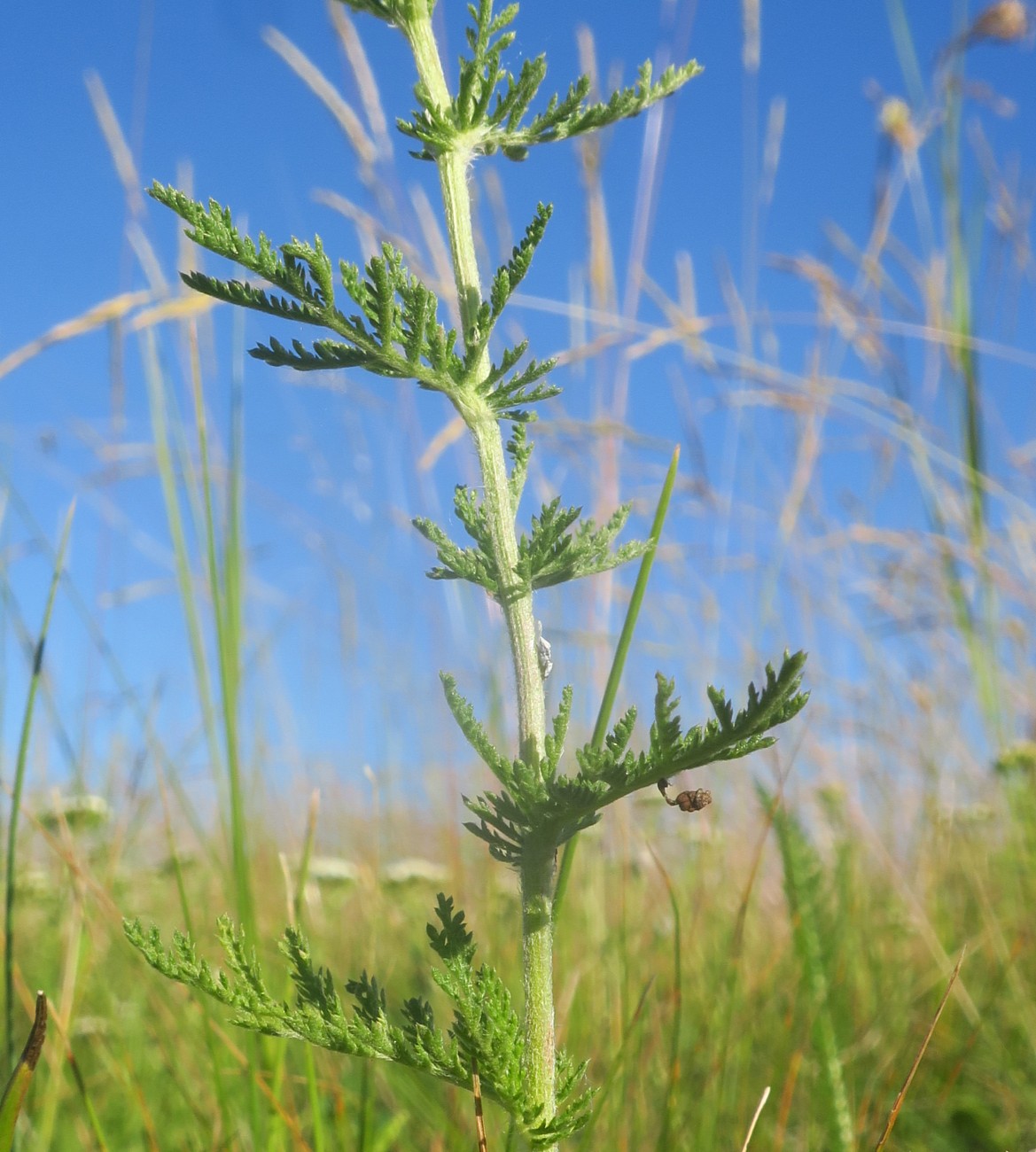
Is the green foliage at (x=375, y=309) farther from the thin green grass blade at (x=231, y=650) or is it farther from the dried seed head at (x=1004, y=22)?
the dried seed head at (x=1004, y=22)

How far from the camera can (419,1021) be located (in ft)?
2.86

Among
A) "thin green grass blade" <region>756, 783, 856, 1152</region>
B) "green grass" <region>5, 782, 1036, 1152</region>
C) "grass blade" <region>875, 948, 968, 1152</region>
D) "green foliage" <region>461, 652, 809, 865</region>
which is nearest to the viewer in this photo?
"green foliage" <region>461, 652, 809, 865</region>

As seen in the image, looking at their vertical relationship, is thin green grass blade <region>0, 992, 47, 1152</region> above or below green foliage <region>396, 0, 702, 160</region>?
below

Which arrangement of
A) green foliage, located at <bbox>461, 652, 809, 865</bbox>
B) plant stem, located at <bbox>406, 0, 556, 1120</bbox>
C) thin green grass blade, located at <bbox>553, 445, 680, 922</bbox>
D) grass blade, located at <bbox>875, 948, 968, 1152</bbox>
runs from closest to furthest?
1. green foliage, located at <bbox>461, 652, 809, 865</bbox>
2. plant stem, located at <bbox>406, 0, 556, 1120</bbox>
3. grass blade, located at <bbox>875, 948, 968, 1152</bbox>
4. thin green grass blade, located at <bbox>553, 445, 680, 922</bbox>

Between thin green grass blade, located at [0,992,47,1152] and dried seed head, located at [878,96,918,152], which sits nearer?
thin green grass blade, located at [0,992,47,1152]

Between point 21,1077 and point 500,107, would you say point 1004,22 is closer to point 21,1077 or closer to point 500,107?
point 500,107

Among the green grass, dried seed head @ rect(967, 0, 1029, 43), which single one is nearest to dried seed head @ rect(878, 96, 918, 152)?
dried seed head @ rect(967, 0, 1029, 43)

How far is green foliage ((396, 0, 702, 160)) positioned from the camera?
90cm

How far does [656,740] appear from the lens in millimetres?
790

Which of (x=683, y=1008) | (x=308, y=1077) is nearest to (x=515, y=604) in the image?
(x=308, y=1077)

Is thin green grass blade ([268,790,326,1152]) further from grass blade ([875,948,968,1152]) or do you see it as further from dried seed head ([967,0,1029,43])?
dried seed head ([967,0,1029,43])

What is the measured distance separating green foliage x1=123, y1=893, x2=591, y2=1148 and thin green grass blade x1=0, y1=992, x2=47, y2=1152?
Answer: 0.09 m

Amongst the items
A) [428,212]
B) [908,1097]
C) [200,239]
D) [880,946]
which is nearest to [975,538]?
[880,946]

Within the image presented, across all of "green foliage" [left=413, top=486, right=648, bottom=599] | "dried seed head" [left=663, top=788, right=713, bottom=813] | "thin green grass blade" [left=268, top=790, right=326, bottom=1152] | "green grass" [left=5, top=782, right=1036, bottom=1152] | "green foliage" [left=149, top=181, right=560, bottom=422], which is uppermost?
"green foliage" [left=149, top=181, right=560, bottom=422]
